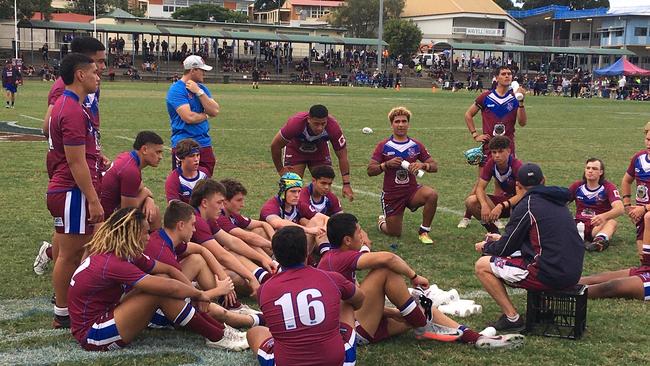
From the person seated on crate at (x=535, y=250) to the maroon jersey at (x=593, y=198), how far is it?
358 centimetres

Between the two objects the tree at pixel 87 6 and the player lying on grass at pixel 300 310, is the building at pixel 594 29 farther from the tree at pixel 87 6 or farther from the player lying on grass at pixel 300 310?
the player lying on grass at pixel 300 310

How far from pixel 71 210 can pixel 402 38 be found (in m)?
84.0

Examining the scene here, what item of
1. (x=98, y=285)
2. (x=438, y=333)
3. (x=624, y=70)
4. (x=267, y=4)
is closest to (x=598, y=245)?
(x=438, y=333)

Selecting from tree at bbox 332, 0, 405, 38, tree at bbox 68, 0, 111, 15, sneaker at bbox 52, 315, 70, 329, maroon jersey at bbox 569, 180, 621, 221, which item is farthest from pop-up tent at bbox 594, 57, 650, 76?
tree at bbox 68, 0, 111, 15

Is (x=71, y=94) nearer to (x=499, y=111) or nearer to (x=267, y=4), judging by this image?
(x=499, y=111)

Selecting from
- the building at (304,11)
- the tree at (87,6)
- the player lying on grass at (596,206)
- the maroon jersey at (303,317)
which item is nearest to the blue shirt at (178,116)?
the maroon jersey at (303,317)

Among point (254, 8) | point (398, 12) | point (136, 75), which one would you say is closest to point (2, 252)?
point (136, 75)

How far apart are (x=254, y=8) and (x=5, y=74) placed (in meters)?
127

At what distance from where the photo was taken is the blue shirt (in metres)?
8.12

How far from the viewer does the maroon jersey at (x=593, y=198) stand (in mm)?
8820

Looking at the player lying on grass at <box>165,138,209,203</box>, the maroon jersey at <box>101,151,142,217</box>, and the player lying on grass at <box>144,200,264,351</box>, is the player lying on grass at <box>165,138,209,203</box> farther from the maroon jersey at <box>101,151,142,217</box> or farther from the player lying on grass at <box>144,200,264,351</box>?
the player lying on grass at <box>144,200,264,351</box>

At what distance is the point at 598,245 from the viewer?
829 centimetres

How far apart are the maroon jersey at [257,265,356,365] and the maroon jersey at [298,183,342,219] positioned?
351 centimetres

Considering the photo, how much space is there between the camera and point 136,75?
181 ft
